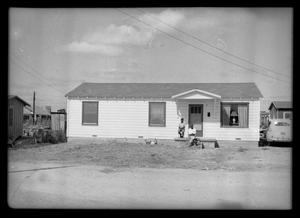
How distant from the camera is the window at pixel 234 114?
1623cm

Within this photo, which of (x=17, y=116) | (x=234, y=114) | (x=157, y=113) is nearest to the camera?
(x=234, y=114)

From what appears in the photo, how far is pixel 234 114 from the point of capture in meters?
16.3

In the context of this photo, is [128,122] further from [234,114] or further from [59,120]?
[234,114]

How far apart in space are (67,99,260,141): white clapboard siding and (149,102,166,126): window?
0.22 meters

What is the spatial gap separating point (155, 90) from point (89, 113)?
3.94 metres

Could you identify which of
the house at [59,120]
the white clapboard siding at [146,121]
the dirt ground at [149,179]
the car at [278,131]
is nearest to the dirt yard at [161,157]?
the dirt ground at [149,179]

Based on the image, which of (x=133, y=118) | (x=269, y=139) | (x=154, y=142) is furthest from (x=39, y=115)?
(x=269, y=139)

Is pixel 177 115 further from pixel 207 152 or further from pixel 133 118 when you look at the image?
pixel 207 152

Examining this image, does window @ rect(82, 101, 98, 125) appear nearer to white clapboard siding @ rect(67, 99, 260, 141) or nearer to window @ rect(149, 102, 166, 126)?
white clapboard siding @ rect(67, 99, 260, 141)

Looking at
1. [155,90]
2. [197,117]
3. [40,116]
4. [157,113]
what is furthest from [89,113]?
[197,117]

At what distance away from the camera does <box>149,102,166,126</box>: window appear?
1666 centimetres

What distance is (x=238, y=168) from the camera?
9.56 m

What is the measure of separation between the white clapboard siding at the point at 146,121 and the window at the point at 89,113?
274 millimetres
